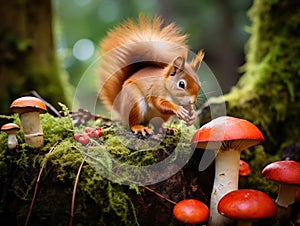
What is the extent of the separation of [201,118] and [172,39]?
1.02m

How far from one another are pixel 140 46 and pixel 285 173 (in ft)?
3.78

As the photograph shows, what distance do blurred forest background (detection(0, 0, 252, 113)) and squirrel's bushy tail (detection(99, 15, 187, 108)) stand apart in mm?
2284

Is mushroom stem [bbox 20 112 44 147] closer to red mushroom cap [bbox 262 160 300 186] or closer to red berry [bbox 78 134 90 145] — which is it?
red berry [bbox 78 134 90 145]

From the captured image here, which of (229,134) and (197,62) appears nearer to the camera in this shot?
(229,134)

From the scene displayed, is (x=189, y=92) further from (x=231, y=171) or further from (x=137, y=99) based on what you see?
(x=231, y=171)

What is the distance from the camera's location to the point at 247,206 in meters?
1.62

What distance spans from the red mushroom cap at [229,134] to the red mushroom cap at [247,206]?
0.88ft

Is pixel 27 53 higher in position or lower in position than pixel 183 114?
higher

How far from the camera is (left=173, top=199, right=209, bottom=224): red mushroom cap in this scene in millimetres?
1697

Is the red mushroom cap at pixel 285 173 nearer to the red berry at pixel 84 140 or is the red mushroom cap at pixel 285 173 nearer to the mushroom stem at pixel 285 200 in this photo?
the mushroom stem at pixel 285 200

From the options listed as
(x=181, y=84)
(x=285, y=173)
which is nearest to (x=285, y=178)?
(x=285, y=173)

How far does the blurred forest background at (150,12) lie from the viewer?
5.01m

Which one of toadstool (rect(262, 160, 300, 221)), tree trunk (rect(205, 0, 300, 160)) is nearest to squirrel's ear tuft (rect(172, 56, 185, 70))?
toadstool (rect(262, 160, 300, 221))

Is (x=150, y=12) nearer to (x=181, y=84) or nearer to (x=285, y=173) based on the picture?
(x=181, y=84)
